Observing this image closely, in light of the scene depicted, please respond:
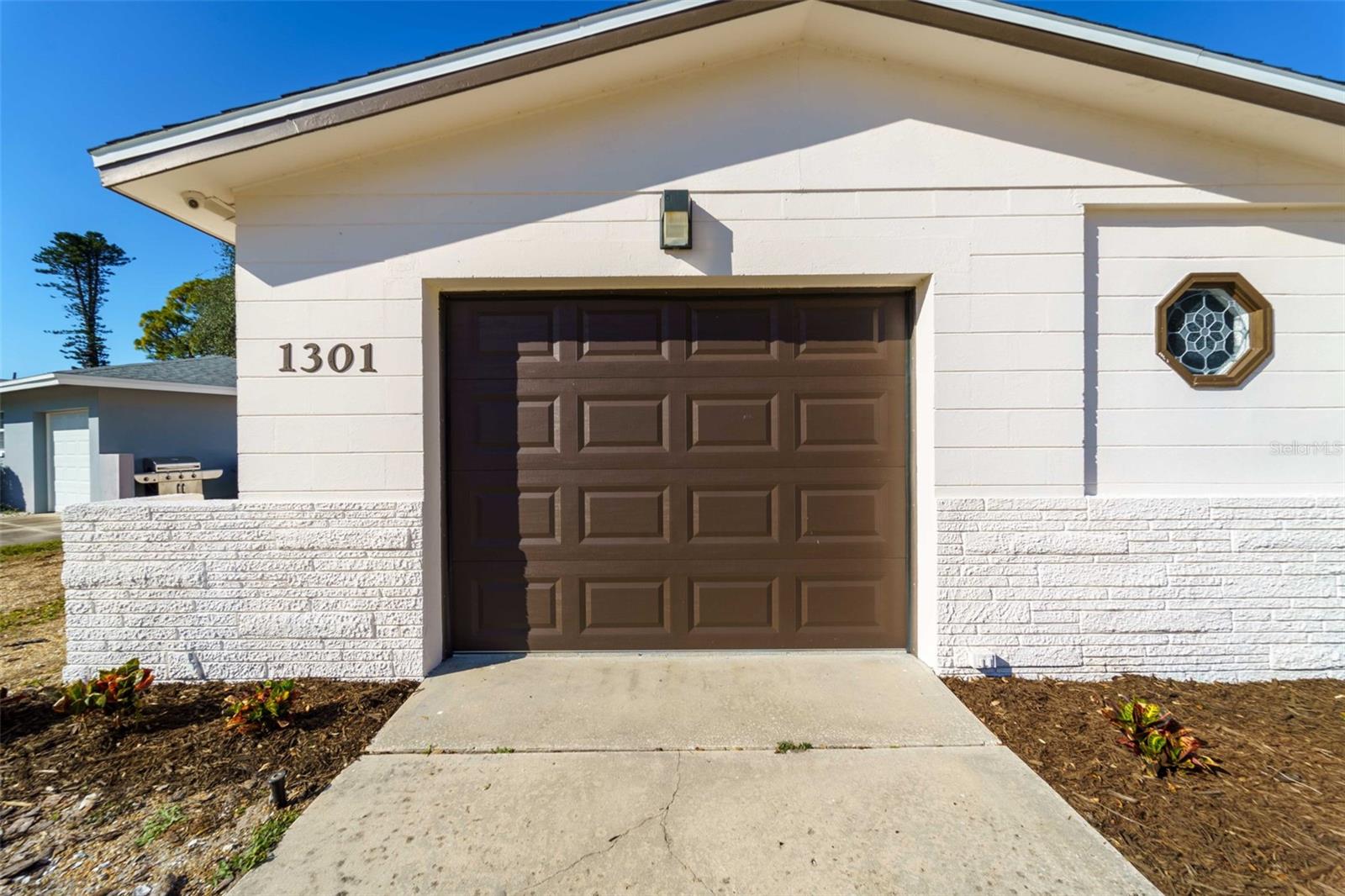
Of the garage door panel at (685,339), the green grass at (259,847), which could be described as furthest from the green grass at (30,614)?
the garage door panel at (685,339)

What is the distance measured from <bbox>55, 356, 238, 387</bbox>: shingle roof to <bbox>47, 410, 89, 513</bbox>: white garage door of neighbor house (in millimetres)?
1028

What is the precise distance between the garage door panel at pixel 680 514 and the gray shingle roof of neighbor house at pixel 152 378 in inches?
324

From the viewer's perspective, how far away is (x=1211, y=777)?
260 centimetres

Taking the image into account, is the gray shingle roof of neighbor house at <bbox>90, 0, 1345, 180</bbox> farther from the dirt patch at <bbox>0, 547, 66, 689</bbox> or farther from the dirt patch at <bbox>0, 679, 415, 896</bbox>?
the dirt patch at <bbox>0, 547, 66, 689</bbox>

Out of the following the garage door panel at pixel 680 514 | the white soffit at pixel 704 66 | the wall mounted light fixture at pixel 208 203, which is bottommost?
the garage door panel at pixel 680 514

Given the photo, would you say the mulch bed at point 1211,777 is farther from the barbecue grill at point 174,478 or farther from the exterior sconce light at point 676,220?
the barbecue grill at point 174,478

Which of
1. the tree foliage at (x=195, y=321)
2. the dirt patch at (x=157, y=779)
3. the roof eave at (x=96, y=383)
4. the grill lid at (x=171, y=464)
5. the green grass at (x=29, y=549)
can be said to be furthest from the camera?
the tree foliage at (x=195, y=321)

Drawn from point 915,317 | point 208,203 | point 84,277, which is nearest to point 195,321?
point 84,277

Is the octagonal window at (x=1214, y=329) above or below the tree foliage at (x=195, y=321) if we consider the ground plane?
below

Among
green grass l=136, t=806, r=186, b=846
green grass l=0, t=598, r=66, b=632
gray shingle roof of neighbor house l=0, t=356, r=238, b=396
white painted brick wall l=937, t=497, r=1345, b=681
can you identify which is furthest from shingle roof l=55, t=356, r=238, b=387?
white painted brick wall l=937, t=497, r=1345, b=681

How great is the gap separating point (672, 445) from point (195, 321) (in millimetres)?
35074

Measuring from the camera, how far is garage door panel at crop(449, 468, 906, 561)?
3867 mm

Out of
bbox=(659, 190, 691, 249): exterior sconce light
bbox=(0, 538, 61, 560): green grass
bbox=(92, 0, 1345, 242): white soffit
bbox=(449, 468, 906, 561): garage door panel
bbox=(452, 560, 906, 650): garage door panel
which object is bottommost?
bbox=(0, 538, 61, 560): green grass

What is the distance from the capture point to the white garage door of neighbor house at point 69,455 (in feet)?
36.3
